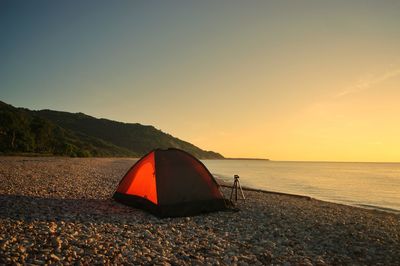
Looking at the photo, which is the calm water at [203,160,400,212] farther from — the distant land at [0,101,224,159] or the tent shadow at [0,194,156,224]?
the tent shadow at [0,194,156,224]

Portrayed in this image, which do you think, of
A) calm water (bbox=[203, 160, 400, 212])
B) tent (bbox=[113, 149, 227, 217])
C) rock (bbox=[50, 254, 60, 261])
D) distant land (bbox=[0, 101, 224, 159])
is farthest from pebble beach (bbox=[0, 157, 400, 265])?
distant land (bbox=[0, 101, 224, 159])

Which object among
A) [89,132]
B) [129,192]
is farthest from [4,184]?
[89,132]

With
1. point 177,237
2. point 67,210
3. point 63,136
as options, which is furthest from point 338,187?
point 63,136

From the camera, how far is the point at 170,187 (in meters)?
11.9

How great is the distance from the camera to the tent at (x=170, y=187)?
11.6 m

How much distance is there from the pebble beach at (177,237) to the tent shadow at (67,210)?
0.08ft

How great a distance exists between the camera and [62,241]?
7.16 m

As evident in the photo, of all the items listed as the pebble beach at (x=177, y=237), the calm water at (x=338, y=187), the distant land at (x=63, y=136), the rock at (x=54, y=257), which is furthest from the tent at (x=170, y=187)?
the distant land at (x=63, y=136)

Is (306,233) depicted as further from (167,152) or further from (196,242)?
(167,152)

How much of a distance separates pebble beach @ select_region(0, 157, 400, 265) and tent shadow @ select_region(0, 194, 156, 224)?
0.08ft

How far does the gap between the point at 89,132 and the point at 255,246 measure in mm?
177231

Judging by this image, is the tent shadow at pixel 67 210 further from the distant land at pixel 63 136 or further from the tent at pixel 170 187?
the distant land at pixel 63 136

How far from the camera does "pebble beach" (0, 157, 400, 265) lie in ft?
22.1

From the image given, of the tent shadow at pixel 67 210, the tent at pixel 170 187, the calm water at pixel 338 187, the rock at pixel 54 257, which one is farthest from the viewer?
the calm water at pixel 338 187
